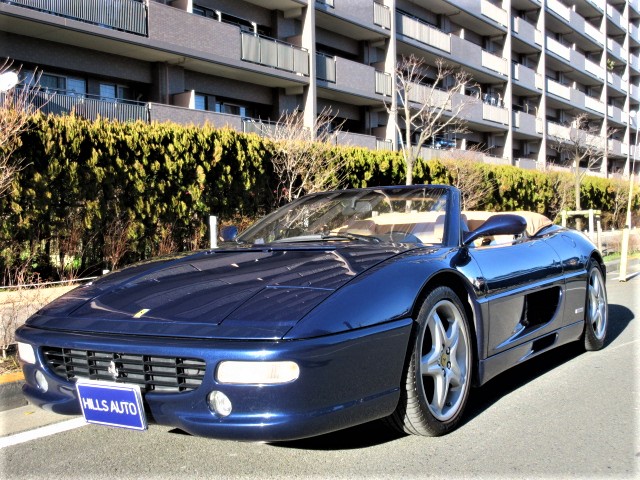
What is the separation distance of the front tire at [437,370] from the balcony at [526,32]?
3539 centimetres

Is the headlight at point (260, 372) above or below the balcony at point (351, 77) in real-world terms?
below

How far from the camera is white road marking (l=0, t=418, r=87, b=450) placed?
11.5 feet

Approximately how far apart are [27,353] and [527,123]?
120 feet

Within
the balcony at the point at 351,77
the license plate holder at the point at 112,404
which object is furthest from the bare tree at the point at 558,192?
the license plate holder at the point at 112,404

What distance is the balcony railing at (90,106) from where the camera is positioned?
14098mm

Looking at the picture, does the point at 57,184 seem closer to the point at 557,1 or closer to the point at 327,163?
the point at 327,163

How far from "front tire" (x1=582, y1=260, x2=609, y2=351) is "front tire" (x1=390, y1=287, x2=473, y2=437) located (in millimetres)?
2161

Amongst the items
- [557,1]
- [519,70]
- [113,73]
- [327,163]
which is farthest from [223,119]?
[557,1]

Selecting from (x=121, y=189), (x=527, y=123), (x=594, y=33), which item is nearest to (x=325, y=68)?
(x=121, y=189)

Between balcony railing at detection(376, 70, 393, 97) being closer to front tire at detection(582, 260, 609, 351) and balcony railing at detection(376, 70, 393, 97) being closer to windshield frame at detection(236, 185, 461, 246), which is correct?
front tire at detection(582, 260, 609, 351)

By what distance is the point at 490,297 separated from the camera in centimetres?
373

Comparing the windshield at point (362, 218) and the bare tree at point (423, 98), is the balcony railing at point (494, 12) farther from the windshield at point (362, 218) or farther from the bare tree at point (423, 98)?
the windshield at point (362, 218)

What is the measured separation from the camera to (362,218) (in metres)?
4.23

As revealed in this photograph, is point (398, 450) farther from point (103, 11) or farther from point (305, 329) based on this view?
point (103, 11)
